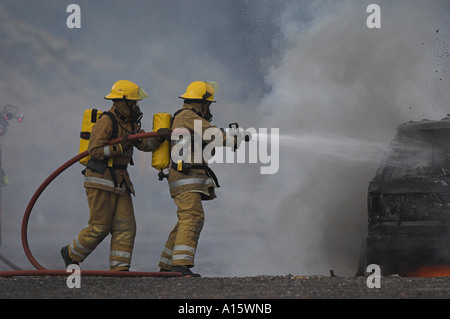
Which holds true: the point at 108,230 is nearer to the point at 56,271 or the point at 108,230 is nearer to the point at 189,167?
the point at 56,271

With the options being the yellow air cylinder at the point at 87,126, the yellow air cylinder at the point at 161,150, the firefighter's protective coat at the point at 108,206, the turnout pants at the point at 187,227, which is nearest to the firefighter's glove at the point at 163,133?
the yellow air cylinder at the point at 161,150

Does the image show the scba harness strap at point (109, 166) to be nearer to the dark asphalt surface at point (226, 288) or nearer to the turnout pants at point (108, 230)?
the turnout pants at point (108, 230)

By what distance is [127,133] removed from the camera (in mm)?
7625

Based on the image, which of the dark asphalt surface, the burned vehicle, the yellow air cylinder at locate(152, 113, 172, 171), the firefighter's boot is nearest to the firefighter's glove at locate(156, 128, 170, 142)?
the yellow air cylinder at locate(152, 113, 172, 171)

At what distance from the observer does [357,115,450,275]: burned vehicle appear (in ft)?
24.0

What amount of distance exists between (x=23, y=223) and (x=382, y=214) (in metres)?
3.59

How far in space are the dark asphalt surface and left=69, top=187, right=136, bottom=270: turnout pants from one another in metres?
0.65

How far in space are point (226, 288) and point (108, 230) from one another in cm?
199

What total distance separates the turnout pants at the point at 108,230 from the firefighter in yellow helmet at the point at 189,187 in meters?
0.44

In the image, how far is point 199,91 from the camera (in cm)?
762

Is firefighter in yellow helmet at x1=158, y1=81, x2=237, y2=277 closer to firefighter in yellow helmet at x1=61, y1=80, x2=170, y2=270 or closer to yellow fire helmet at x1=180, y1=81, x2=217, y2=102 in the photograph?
yellow fire helmet at x1=180, y1=81, x2=217, y2=102

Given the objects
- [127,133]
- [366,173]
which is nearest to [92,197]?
[127,133]
